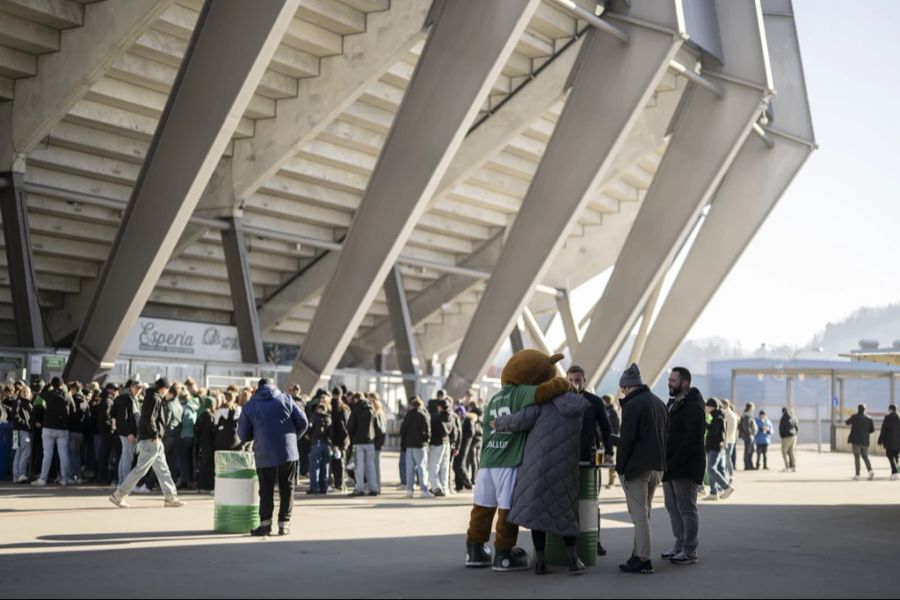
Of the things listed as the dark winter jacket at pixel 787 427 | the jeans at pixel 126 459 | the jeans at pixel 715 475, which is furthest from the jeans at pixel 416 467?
the dark winter jacket at pixel 787 427

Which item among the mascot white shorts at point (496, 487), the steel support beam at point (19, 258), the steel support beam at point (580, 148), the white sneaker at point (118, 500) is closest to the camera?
the mascot white shorts at point (496, 487)

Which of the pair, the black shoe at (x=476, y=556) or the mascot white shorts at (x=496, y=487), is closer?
the mascot white shorts at (x=496, y=487)

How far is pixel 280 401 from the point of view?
10523 millimetres

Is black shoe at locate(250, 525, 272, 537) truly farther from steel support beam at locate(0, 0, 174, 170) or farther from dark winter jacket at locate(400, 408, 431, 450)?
steel support beam at locate(0, 0, 174, 170)

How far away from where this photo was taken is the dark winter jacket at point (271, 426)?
10383 mm

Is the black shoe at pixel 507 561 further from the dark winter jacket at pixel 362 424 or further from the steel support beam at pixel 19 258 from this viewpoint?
the steel support beam at pixel 19 258

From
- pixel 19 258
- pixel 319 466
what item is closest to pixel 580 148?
pixel 319 466

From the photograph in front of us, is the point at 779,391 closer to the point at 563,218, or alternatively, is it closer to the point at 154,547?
the point at 563,218

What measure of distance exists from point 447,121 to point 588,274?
21357mm

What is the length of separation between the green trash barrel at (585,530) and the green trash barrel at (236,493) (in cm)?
315

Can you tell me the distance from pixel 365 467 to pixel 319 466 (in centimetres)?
66

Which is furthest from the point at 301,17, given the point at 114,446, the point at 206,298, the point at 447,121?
the point at 206,298

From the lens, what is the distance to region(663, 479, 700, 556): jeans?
30.1ft

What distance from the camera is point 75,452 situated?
17.5m
